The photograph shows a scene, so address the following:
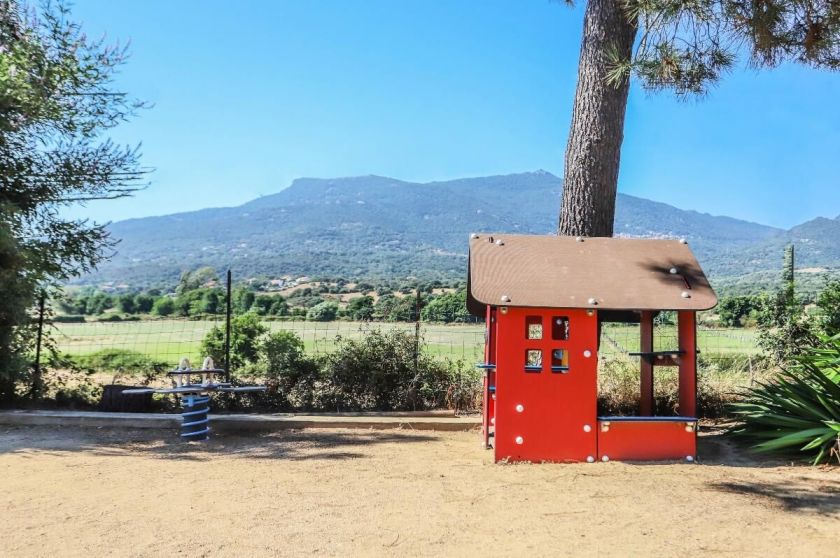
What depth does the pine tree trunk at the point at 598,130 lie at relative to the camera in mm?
8875

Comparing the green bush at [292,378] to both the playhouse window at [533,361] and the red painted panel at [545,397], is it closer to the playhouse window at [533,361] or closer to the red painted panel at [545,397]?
the playhouse window at [533,361]

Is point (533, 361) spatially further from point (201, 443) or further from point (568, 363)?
point (201, 443)

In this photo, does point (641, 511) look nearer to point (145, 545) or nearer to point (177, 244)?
point (145, 545)

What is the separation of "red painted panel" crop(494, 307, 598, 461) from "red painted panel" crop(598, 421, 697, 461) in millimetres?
164

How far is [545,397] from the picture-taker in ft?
21.1

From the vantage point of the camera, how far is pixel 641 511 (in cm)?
491

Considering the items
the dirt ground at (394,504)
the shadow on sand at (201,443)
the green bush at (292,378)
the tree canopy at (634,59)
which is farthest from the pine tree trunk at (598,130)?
the green bush at (292,378)

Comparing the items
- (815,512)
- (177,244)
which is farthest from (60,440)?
(177,244)

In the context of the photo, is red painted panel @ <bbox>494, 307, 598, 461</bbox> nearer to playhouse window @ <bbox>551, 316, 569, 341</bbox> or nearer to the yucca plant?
A: playhouse window @ <bbox>551, 316, 569, 341</bbox>

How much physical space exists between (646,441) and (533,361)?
3.35 meters

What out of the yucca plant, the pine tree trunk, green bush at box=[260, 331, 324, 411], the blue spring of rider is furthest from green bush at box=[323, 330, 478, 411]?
the yucca plant

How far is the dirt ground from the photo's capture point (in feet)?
13.9

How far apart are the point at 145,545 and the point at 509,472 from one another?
3166mm

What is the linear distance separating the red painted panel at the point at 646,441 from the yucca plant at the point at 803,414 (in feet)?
3.01
